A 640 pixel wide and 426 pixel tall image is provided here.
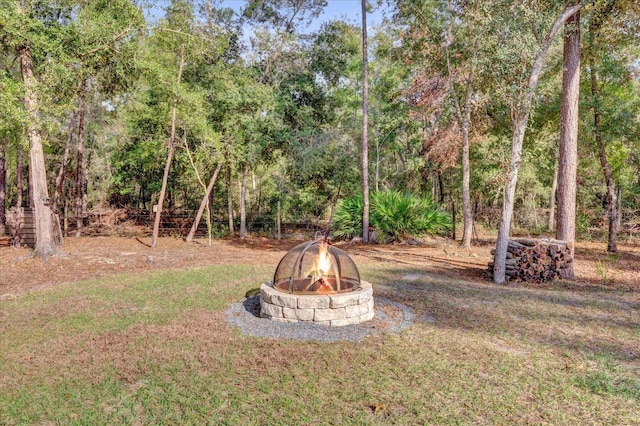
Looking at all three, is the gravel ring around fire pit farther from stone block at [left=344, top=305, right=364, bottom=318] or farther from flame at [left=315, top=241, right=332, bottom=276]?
flame at [left=315, top=241, right=332, bottom=276]

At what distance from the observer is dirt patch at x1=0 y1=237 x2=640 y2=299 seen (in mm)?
8055

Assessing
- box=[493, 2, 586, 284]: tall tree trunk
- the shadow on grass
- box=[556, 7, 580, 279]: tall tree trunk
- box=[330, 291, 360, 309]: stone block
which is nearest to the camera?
the shadow on grass

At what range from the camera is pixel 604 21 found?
28.1 feet

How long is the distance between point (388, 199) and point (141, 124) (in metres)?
9.92

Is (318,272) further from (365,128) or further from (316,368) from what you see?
(365,128)

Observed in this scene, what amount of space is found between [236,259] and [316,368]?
23.0ft

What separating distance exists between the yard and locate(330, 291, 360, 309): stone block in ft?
2.04

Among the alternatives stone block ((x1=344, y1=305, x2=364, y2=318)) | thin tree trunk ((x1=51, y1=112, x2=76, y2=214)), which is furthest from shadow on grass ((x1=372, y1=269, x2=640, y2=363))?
thin tree trunk ((x1=51, y1=112, x2=76, y2=214))

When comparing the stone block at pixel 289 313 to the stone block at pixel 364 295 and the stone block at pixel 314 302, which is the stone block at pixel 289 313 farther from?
the stone block at pixel 364 295

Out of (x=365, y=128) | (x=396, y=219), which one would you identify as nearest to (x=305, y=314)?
(x=396, y=219)

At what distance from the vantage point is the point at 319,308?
5.06 meters

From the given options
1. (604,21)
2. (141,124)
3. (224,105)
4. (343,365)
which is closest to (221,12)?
(224,105)

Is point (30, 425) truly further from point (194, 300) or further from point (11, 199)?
point (11, 199)

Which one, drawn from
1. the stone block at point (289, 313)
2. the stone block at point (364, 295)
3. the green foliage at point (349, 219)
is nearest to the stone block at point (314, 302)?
the stone block at point (289, 313)
